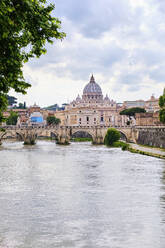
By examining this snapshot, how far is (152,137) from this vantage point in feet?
202

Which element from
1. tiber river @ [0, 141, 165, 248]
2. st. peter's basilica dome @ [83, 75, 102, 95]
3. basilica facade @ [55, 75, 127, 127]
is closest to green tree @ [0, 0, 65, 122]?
tiber river @ [0, 141, 165, 248]

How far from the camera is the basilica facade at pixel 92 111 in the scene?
128 m

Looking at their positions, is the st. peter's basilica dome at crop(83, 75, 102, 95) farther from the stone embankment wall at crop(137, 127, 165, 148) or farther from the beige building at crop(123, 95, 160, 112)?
the stone embankment wall at crop(137, 127, 165, 148)

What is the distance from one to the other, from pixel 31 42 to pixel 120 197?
11.8 metres

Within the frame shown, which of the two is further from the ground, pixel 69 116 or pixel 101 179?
pixel 69 116

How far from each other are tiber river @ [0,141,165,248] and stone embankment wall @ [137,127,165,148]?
24452mm

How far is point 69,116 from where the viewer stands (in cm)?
13238

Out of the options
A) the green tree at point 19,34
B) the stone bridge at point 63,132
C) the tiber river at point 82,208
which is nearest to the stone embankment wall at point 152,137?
the stone bridge at point 63,132

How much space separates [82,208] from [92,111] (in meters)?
111

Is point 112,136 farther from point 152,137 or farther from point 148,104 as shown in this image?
point 148,104

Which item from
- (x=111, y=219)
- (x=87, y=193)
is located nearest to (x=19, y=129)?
(x=87, y=193)

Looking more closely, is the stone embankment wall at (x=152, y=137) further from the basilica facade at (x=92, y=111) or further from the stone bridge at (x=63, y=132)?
the basilica facade at (x=92, y=111)

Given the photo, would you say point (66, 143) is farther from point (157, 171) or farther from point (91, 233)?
point (91, 233)

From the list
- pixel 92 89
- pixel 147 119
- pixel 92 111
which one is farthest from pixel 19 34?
pixel 92 89
